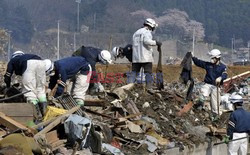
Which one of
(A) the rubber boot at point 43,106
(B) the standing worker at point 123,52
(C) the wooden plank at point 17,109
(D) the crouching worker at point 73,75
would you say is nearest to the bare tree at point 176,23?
(B) the standing worker at point 123,52

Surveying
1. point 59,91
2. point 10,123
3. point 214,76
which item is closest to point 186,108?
point 214,76

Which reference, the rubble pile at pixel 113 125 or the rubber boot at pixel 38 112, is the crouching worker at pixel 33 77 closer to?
the rubber boot at pixel 38 112

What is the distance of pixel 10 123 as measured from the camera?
35.7 feet

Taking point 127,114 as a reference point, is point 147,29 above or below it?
above

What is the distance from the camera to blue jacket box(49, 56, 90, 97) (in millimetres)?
13438

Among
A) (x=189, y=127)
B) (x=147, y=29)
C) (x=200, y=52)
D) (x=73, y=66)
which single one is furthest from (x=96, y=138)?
(x=200, y=52)

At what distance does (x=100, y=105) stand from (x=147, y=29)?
3.17 meters

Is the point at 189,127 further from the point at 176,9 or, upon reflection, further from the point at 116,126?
the point at 176,9

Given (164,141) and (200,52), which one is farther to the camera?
(200,52)

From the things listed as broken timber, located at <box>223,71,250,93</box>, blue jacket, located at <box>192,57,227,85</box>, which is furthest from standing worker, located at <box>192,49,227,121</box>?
broken timber, located at <box>223,71,250,93</box>

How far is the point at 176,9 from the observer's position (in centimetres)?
12275

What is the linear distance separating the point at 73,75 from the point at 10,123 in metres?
3.21

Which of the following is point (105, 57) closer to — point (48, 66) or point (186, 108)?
point (48, 66)

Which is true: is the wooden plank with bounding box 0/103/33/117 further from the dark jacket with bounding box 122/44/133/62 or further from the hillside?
the hillside
